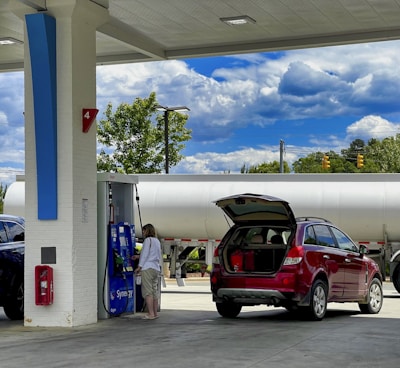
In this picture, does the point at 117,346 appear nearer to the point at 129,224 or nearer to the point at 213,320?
the point at 213,320

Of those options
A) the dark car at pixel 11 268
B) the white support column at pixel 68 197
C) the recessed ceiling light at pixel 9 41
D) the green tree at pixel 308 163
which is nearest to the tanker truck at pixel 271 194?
the recessed ceiling light at pixel 9 41

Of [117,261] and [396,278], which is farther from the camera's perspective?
[396,278]

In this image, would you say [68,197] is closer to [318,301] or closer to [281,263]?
[281,263]

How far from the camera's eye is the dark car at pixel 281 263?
554 inches

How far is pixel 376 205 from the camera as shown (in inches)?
926

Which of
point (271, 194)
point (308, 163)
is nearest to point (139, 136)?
point (271, 194)

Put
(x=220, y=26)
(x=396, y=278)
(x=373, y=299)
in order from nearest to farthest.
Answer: (x=373, y=299)
(x=220, y=26)
(x=396, y=278)

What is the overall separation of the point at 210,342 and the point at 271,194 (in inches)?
529

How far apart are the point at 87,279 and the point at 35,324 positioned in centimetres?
113

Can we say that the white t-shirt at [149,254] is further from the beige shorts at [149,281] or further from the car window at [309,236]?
the car window at [309,236]


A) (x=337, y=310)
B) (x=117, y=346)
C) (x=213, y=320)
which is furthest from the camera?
(x=337, y=310)

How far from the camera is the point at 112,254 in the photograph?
1512cm

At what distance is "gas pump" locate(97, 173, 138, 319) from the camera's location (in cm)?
1502

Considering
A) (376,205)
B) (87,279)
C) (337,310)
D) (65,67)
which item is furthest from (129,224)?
(376,205)
